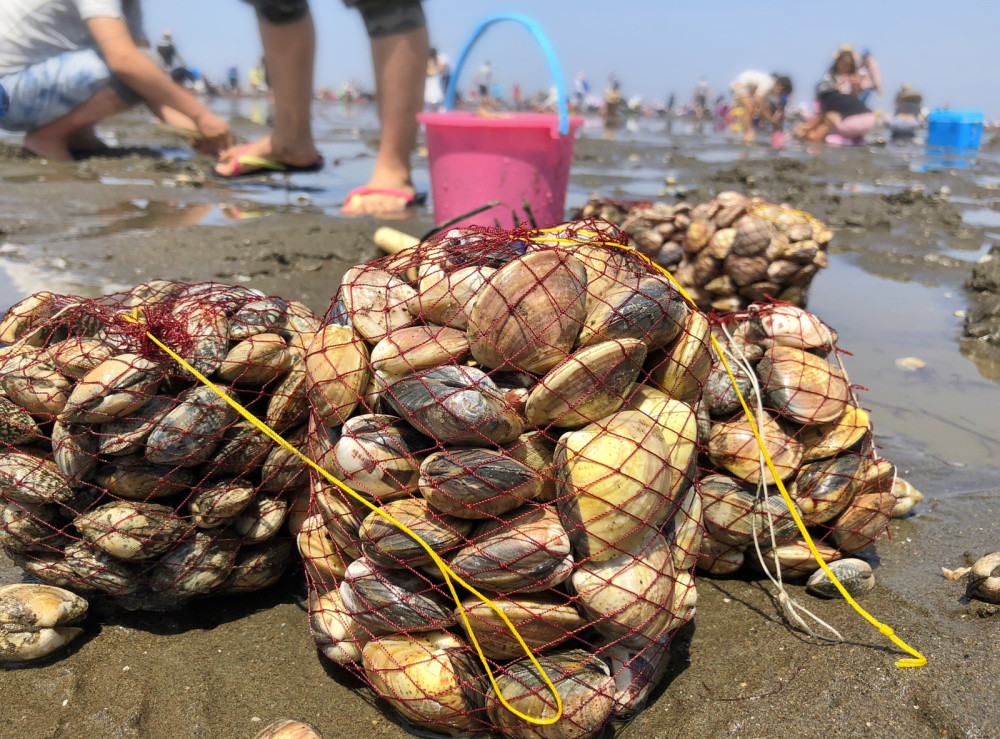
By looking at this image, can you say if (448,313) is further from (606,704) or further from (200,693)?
(200,693)

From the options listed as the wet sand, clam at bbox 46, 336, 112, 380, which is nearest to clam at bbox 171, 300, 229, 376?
clam at bbox 46, 336, 112, 380

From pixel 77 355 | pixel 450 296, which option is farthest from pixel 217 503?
pixel 450 296

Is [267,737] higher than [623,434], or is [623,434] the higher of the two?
[623,434]

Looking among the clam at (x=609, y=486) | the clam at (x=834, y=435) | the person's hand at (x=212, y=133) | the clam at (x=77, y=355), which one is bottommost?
the clam at (x=834, y=435)

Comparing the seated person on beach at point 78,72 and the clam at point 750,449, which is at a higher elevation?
the seated person on beach at point 78,72

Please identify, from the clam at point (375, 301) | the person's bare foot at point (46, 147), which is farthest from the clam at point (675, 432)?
the person's bare foot at point (46, 147)

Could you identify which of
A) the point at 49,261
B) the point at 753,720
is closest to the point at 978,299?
the point at 753,720

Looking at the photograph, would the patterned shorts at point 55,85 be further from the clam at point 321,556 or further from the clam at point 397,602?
the clam at point 397,602
